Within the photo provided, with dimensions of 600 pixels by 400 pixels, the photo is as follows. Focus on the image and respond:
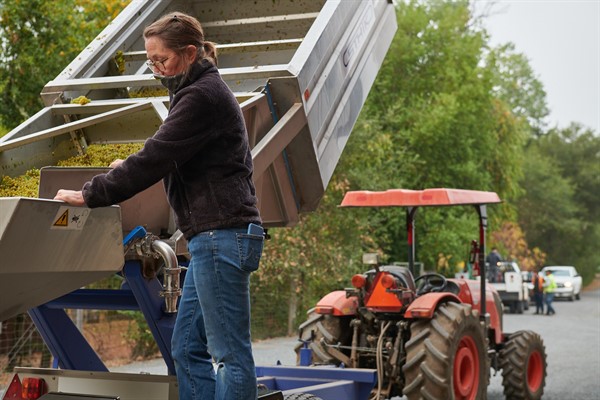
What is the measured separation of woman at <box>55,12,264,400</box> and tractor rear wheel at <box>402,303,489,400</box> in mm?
4566

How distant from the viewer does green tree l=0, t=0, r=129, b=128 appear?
45.5ft

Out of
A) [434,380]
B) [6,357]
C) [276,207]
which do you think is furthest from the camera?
[6,357]

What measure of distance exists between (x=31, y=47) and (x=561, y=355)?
999 centimetres

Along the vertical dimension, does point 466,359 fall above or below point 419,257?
below

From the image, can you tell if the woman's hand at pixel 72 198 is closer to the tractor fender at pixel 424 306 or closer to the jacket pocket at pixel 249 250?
the jacket pocket at pixel 249 250

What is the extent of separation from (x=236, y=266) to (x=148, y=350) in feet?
39.7

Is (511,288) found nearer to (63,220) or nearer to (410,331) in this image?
(410,331)

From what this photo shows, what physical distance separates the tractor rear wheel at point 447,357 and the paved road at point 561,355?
2655 mm

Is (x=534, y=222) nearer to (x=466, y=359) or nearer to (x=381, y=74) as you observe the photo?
(x=381, y=74)

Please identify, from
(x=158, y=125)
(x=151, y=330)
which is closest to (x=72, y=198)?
(x=151, y=330)

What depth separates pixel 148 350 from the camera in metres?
16.0

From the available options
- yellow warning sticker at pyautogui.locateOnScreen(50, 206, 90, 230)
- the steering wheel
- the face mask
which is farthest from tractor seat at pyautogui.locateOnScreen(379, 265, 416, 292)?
yellow warning sticker at pyautogui.locateOnScreen(50, 206, 90, 230)

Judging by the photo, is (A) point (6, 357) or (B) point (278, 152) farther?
(A) point (6, 357)

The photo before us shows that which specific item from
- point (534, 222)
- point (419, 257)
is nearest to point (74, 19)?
point (419, 257)
